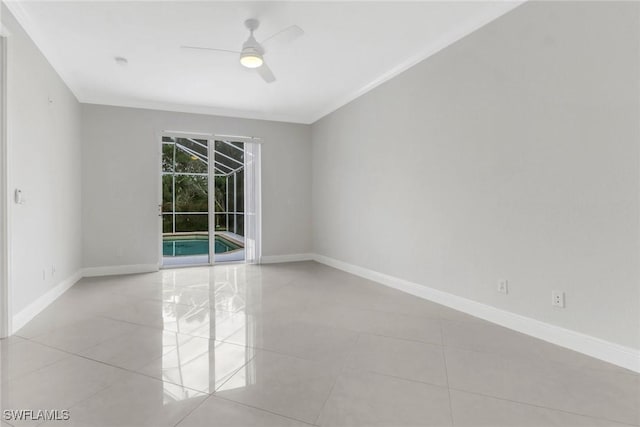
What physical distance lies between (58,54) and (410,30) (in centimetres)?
375

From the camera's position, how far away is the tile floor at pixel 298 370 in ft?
5.21

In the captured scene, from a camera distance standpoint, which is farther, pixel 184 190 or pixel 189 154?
pixel 184 190

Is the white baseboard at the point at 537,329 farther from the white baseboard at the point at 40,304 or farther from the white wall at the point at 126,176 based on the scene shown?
the white baseboard at the point at 40,304

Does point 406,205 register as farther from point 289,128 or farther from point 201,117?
point 201,117

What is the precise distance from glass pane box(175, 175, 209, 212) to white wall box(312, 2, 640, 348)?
4251 mm

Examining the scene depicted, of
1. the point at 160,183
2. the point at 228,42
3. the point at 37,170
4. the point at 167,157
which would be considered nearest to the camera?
the point at 37,170

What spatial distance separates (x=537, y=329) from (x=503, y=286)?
0.40 metres

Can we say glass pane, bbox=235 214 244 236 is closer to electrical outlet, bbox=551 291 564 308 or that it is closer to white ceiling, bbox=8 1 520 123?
white ceiling, bbox=8 1 520 123

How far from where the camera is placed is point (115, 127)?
5.09 metres

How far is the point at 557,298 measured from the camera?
241cm

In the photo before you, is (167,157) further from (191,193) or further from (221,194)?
(221,194)

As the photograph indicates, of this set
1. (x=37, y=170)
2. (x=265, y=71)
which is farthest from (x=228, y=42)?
(x=37, y=170)

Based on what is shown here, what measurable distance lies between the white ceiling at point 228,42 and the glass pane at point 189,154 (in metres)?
1.07

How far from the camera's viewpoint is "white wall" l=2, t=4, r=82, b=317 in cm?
269
